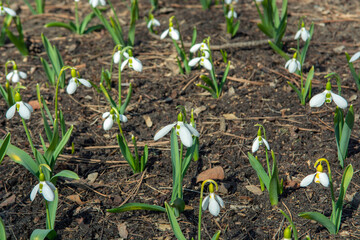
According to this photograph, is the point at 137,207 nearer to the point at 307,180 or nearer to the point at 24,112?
the point at 24,112

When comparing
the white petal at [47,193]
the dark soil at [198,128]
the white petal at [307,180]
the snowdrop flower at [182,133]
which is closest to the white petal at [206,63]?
the dark soil at [198,128]

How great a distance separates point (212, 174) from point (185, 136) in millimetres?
805

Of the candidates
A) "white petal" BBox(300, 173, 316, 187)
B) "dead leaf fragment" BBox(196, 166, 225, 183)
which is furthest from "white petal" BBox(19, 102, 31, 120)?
"white petal" BBox(300, 173, 316, 187)

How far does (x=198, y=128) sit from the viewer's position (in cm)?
314

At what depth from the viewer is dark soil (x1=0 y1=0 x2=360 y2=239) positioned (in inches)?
94.8

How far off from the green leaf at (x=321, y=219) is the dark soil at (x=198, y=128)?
0.07m

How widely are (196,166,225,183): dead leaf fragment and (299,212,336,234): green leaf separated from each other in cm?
72

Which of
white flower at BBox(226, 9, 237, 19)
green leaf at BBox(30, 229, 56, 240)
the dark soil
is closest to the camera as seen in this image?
green leaf at BBox(30, 229, 56, 240)

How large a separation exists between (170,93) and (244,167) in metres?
1.06

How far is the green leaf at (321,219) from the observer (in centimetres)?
204

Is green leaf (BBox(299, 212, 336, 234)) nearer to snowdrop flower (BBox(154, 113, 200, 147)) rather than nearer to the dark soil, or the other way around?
the dark soil

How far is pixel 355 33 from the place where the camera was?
421cm

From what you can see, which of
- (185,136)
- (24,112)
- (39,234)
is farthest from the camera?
(24,112)

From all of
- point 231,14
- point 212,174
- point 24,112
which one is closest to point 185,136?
point 212,174
